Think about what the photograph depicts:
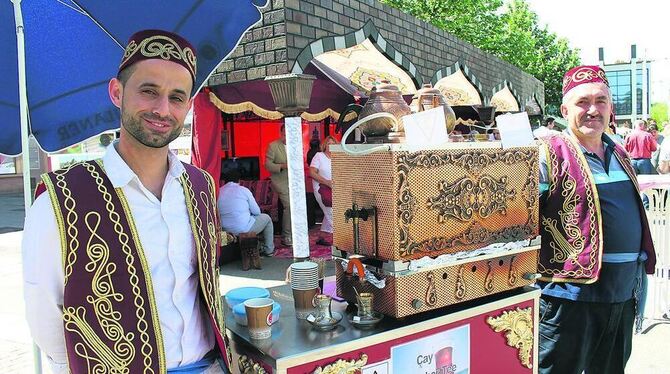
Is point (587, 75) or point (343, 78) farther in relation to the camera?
point (343, 78)

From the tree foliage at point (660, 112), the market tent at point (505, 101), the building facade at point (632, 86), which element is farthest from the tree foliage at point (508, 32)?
the tree foliage at point (660, 112)

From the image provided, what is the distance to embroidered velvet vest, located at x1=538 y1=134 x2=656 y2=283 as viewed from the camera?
→ 226cm

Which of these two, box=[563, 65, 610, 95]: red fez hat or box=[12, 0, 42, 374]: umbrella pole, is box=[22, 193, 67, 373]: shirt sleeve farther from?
box=[563, 65, 610, 95]: red fez hat

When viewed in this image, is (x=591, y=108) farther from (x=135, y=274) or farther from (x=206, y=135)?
(x=206, y=135)

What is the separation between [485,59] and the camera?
1173cm

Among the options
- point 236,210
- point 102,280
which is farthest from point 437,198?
point 236,210

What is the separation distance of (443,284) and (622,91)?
6573 cm

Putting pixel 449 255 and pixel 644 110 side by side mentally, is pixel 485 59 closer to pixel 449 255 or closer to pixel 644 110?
pixel 449 255

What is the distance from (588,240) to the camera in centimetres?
227

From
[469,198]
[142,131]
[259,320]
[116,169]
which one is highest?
[142,131]

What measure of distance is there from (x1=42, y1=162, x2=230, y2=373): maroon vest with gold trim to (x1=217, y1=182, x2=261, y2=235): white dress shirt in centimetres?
447

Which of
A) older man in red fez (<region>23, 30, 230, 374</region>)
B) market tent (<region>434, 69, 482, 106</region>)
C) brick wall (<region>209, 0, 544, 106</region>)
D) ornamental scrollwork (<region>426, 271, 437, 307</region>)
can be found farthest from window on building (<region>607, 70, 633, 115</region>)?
older man in red fez (<region>23, 30, 230, 374</region>)

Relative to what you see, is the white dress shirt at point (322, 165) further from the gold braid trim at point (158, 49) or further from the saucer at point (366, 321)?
the gold braid trim at point (158, 49)

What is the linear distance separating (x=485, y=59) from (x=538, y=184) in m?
10.2
